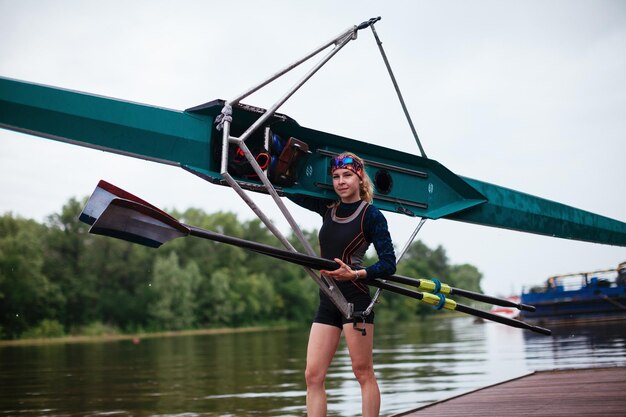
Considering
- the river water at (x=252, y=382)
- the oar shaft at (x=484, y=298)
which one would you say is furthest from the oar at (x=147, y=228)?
the river water at (x=252, y=382)

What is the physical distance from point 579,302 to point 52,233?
55.4m

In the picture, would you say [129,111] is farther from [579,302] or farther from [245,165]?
[579,302]

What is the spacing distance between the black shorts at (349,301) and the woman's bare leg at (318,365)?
0.17ft

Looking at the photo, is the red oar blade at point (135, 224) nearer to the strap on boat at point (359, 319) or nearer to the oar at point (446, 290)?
the strap on boat at point (359, 319)

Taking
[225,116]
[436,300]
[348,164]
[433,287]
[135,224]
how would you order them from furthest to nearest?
[433,287]
[436,300]
[225,116]
[348,164]
[135,224]

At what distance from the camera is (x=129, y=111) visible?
16.5 ft

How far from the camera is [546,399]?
23.2ft

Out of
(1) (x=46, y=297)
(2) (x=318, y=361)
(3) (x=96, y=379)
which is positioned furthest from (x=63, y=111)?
(1) (x=46, y=297)

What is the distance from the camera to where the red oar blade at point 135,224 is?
4066 mm

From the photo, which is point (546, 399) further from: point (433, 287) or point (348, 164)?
point (348, 164)

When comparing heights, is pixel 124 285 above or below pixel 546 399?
above

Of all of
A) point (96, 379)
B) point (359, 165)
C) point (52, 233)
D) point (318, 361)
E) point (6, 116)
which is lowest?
point (96, 379)

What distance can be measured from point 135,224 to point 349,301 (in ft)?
4.69

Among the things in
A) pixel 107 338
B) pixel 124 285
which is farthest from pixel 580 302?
pixel 124 285
